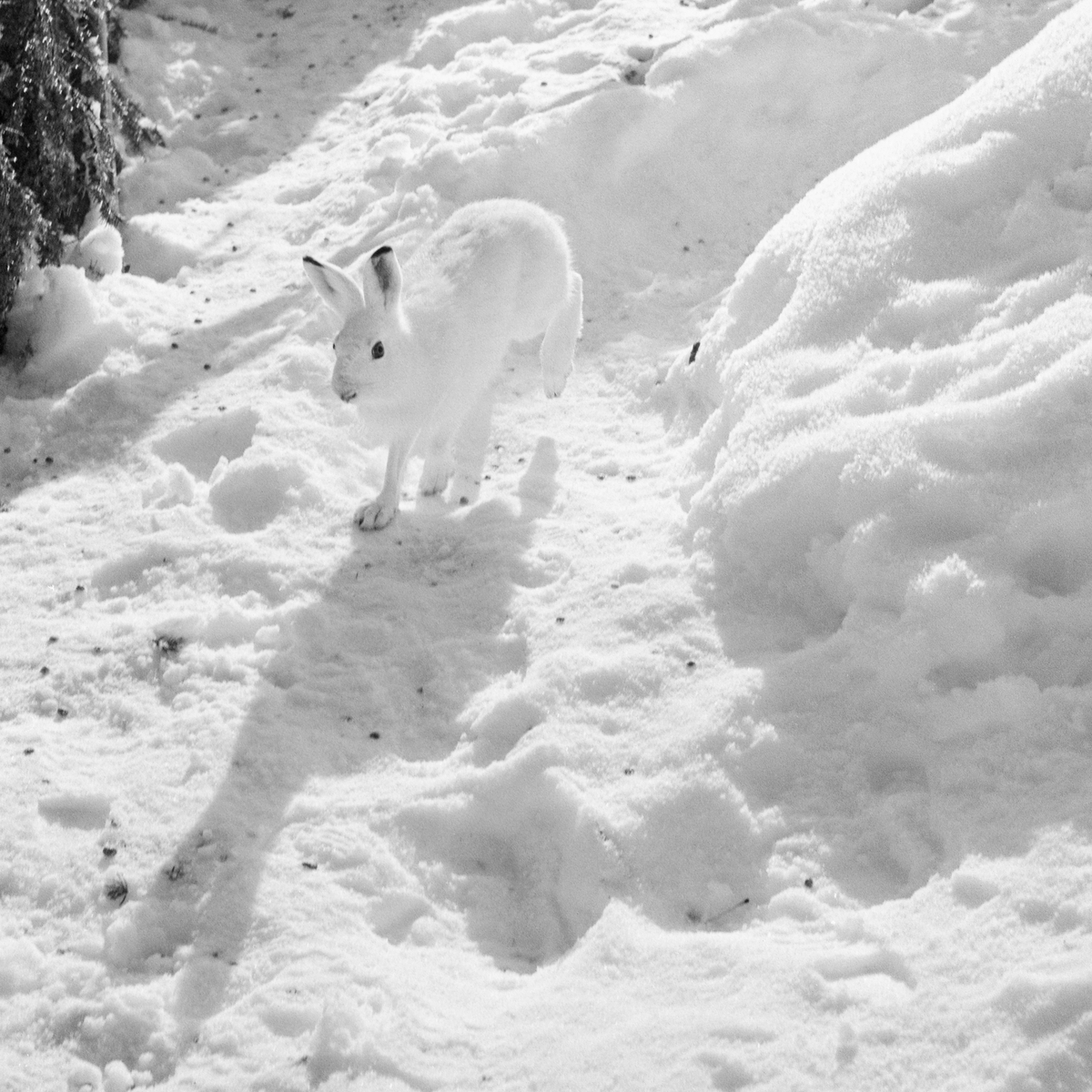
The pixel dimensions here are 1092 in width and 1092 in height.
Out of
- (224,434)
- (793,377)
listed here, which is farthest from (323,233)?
(793,377)

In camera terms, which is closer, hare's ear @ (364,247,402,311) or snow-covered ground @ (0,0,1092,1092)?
snow-covered ground @ (0,0,1092,1092)

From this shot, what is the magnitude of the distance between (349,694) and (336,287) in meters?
1.61

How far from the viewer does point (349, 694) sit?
14.8ft

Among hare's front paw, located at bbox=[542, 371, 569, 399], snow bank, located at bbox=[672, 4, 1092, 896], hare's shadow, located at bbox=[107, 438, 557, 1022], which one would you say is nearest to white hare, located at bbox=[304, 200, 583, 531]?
hare's front paw, located at bbox=[542, 371, 569, 399]

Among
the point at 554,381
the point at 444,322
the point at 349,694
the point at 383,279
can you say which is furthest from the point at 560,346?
the point at 349,694

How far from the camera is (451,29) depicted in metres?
9.40

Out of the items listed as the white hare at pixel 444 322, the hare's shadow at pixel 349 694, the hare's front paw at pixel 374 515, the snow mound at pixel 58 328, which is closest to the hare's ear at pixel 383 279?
the white hare at pixel 444 322

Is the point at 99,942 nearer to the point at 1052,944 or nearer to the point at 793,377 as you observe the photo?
the point at 1052,944

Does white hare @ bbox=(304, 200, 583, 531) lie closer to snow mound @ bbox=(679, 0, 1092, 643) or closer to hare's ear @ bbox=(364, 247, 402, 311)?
hare's ear @ bbox=(364, 247, 402, 311)

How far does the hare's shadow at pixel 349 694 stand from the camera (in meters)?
3.62

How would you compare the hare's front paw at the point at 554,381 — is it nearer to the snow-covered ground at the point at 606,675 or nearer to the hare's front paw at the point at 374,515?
the snow-covered ground at the point at 606,675

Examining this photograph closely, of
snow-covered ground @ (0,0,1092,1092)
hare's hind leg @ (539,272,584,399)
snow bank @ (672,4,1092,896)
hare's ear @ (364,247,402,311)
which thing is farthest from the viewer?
hare's hind leg @ (539,272,584,399)

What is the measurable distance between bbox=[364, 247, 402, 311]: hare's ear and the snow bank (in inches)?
52.5

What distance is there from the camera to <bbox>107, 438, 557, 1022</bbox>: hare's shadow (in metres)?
3.62
